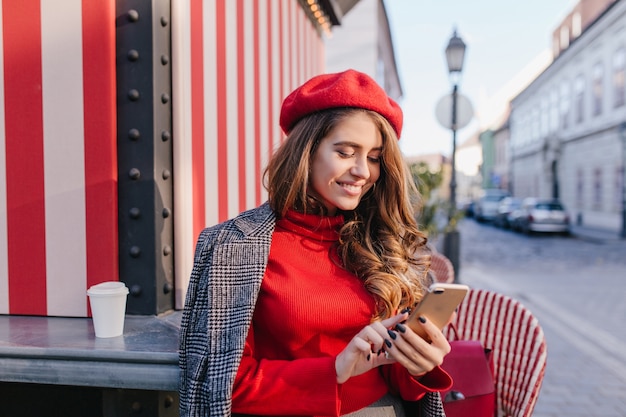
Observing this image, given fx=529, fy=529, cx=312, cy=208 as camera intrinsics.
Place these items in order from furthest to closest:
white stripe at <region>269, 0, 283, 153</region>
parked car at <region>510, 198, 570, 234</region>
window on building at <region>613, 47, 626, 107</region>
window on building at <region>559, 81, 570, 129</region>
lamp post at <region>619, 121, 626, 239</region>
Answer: window on building at <region>559, 81, 570, 129</region>
window on building at <region>613, 47, 626, 107</region>
parked car at <region>510, 198, 570, 234</region>
lamp post at <region>619, 121, 626, 239</region>
white stripe at <region>269, 0, 283, 153</region>

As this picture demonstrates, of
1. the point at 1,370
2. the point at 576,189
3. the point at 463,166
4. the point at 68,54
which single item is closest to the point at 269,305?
the point at 1,370

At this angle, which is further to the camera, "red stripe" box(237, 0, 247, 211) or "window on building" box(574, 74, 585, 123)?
"window on building" box(574, 74, 585, 123)

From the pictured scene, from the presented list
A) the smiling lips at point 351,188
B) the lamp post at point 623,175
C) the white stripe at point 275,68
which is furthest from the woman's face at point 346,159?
the lamp post at point 623,175

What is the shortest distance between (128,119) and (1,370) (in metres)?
0.91

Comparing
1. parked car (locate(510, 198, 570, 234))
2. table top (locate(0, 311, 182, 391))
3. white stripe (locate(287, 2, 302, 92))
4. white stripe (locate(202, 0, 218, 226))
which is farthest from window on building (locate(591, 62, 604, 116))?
table top (locate(0, 311, 182, 391))

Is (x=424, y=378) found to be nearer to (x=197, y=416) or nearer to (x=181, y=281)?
(x=197, y=416)

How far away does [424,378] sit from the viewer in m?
1.48

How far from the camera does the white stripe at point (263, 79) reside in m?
3.35

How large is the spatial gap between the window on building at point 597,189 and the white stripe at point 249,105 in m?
24.1

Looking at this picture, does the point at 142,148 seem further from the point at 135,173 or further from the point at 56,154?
the point at 56,154

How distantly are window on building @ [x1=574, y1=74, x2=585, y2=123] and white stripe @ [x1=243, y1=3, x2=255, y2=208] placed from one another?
2628 centimetres

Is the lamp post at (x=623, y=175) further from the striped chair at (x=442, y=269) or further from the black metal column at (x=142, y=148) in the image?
the black metal column at (x=142, y=148)

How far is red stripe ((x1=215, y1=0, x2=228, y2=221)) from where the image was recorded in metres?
2.55

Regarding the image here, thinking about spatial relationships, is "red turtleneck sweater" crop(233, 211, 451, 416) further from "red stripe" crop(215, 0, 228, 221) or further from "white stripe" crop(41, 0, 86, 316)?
"red stripe" crop(215, 0, 228, 221)
